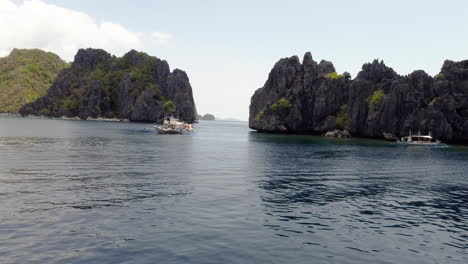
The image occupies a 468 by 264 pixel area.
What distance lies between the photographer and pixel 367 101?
158m

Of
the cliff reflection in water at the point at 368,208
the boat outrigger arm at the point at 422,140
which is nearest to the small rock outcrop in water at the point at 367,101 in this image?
the boat outrigger arm at the point at 422,140

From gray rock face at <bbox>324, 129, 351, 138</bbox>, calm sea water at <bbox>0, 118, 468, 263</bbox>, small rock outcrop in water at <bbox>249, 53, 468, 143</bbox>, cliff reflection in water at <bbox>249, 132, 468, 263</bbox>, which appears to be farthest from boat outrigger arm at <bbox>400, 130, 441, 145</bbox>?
calm sea water at <bbox>0, 118, 468, 263</bbox>

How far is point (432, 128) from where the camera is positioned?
Result: 130000 millimetres

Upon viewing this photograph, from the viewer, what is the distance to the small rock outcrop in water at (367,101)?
5187 inches

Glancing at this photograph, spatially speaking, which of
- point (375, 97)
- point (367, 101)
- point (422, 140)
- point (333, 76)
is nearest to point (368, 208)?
point (422, 140)

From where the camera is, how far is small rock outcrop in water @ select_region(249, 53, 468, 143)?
132 metres

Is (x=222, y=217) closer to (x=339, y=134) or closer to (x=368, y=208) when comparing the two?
(x=368, y=208)

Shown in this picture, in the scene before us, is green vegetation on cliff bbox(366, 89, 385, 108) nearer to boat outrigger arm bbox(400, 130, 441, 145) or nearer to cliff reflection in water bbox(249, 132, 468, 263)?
boat outrigger arm bbox(400, 130, 441, 145)

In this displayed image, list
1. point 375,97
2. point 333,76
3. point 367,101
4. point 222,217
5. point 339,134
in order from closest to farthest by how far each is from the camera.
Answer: point 222,217
point 375,97
point 367,101
point 339,134
point 333,76

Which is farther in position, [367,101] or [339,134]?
[339,134]

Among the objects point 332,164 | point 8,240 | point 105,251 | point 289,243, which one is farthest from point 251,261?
point 332,164

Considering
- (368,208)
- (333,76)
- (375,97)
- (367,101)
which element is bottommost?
(368,208)

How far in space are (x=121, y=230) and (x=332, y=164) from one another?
4549cm

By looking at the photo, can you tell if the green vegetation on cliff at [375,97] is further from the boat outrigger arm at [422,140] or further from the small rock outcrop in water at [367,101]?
the boat outrigger arm at [422,140]
